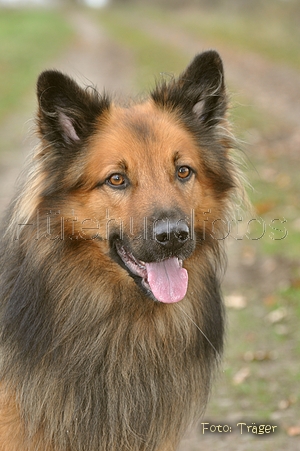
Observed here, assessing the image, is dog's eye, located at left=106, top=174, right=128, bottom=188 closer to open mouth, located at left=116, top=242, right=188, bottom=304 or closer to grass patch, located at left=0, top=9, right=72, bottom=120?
open mouth, located at left=116, top=242, right=188, bottom=304

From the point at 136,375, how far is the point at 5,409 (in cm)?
80

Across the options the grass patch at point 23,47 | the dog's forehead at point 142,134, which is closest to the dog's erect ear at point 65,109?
the dog's forehead at point 142,134

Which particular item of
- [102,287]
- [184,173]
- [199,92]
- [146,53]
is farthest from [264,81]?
[102,287]

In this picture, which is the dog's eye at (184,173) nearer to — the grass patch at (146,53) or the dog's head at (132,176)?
the dog's head at (132,176)

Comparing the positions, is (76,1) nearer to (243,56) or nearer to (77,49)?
(77,49)

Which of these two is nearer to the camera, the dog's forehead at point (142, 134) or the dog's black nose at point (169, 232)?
the dog's black nose at point (169, 232)

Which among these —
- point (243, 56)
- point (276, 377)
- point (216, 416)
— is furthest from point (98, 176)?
point (243, 56)

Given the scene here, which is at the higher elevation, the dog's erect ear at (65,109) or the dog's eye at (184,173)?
the dog's erect ear at (65,109)

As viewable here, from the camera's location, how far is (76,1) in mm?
64250

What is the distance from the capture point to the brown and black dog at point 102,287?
→ 329 cm

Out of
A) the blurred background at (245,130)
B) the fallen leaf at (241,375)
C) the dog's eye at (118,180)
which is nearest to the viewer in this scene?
the dog's eye at (118,180)

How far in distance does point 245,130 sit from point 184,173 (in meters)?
9.20

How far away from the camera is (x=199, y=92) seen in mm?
3781

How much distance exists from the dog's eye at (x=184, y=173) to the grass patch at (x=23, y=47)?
7618mm
